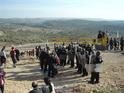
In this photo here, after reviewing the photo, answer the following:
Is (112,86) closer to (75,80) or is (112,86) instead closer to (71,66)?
(75,80)

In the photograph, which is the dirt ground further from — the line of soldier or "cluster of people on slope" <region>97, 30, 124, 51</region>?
"cluster of people on slope" <region>97, 30, 124, 51</region>

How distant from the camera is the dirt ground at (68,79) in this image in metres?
21.1

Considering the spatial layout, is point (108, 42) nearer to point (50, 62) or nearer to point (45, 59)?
point (45, 59)

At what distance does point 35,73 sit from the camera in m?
27.3

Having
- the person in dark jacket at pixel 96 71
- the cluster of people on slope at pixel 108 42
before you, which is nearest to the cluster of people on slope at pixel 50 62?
the person in dark jacket at pixel 96 71

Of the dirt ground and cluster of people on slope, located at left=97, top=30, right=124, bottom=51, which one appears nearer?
the dirt ground

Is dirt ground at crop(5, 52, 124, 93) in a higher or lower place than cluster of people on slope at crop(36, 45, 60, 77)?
lower

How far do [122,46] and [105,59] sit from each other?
6861 millimetres

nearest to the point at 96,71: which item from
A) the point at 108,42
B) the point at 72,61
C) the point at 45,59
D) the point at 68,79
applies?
the point at 68,79

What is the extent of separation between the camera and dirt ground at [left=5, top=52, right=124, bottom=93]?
21062mm

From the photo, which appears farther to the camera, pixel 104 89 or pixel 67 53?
pixel 67 53

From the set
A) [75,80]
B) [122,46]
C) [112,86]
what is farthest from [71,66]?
[122,46]

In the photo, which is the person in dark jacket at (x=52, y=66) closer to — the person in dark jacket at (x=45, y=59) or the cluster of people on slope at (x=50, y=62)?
the cluster of people on slope at (x=50, y=62)

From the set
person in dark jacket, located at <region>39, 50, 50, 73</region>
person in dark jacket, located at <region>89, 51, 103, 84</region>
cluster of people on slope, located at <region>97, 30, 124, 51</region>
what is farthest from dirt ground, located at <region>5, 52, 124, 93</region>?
cluster of people on slope, located at <region>97, 30, 124, 51</region>
